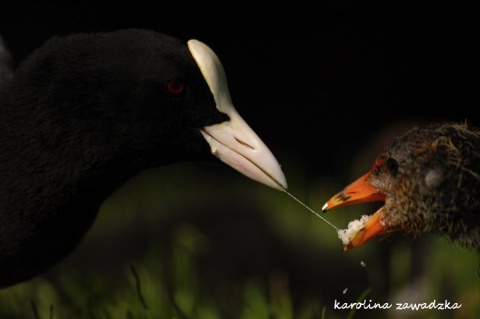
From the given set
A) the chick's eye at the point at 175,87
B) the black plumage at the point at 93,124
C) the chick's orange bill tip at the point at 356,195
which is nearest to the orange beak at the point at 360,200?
the chick's orange bill tip at the point at 356,195

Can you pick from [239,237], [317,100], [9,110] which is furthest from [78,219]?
[317,100]

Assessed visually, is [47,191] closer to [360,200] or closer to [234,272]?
[360,200]

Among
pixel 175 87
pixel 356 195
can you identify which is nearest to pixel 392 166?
pixel 356 195

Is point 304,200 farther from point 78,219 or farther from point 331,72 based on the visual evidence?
point 78,219

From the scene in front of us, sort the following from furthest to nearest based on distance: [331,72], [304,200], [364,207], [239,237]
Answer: [331,72] → [304,200] → [364,207] → [239,237]

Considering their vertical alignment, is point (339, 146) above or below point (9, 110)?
below

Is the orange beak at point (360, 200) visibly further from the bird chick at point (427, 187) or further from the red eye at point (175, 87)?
the red eye at point (175, 87)
